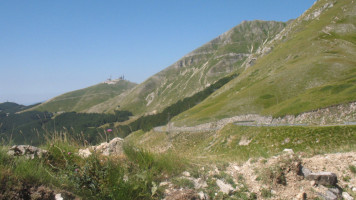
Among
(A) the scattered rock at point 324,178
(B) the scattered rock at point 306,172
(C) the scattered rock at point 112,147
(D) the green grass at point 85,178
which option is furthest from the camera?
(C) the scattered rock at point 112,147

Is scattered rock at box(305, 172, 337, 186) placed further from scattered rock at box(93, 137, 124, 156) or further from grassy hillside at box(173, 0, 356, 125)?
grassy hillside at box(173, 0, 356, 125)

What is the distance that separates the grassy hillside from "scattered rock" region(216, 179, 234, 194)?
48170 millimetres

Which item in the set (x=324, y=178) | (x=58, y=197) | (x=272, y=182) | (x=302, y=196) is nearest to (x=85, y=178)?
(x=58, y=197)

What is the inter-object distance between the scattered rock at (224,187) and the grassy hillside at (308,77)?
158 feet

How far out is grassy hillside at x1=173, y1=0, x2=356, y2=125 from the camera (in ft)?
179

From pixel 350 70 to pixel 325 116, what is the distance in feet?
120

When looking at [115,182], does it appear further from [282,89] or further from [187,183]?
[282,89]

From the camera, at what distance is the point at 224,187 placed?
22.6 feet

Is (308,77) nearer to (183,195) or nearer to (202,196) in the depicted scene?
(202,196)

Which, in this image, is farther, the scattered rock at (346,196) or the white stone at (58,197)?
the scattered rock at (346,196)

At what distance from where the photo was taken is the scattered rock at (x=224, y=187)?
6704mm

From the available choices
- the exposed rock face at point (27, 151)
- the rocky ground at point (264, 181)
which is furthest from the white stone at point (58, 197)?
the exposed rock face at point (27, 151)

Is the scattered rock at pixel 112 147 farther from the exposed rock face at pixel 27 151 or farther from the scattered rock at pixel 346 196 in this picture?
the scattered rock at pixel 346 196

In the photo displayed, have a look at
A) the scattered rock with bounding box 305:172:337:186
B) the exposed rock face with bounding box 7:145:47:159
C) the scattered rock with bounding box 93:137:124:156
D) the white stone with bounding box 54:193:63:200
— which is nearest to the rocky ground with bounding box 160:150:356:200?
the scattered rock with bounding box 305:172:337:186
